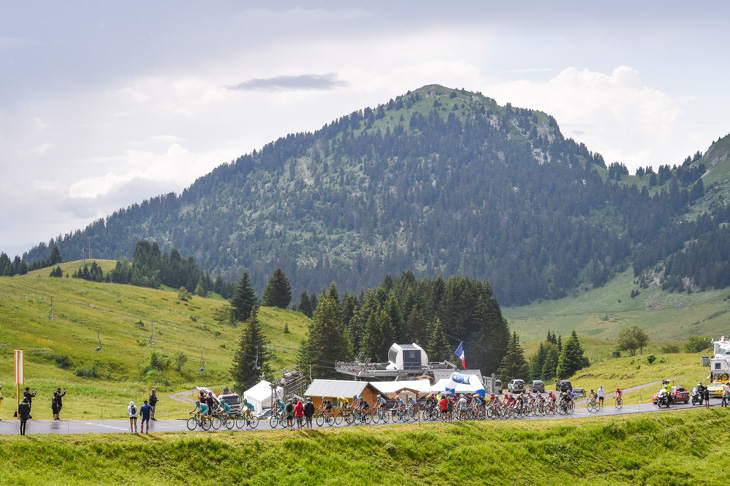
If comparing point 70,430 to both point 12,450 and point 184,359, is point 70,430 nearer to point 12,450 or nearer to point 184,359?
point 12,450

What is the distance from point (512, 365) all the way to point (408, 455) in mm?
88449

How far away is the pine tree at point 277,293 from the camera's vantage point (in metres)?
190

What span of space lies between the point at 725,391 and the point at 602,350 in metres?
123

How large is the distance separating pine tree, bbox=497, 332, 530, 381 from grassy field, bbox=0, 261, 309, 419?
3953 centimetres

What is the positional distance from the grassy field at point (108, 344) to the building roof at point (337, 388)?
527 inches

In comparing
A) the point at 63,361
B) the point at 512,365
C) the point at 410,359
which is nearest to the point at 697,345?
the point at 512,365

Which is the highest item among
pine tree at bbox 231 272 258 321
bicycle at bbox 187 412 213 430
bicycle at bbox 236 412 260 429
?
pine tree at bbox 231 272 258 321

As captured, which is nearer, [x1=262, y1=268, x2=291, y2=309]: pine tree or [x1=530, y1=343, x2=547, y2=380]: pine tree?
[x1=530, y1=343, x2=547, y2=380]: pine tree

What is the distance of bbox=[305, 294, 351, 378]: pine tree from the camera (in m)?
106

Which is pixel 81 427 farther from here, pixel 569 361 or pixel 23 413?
pixel 569 361

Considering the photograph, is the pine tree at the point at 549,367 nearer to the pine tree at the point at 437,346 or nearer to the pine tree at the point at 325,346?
the pine tree at the point at 437,346

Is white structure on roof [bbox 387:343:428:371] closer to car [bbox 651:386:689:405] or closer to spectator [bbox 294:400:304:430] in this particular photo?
car [bbox 651:386:689:405]

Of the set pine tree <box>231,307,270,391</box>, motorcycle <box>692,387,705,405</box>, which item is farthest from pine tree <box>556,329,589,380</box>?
motorcycle <box>692,387,705,405</box>

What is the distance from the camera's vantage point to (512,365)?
5138 inches
